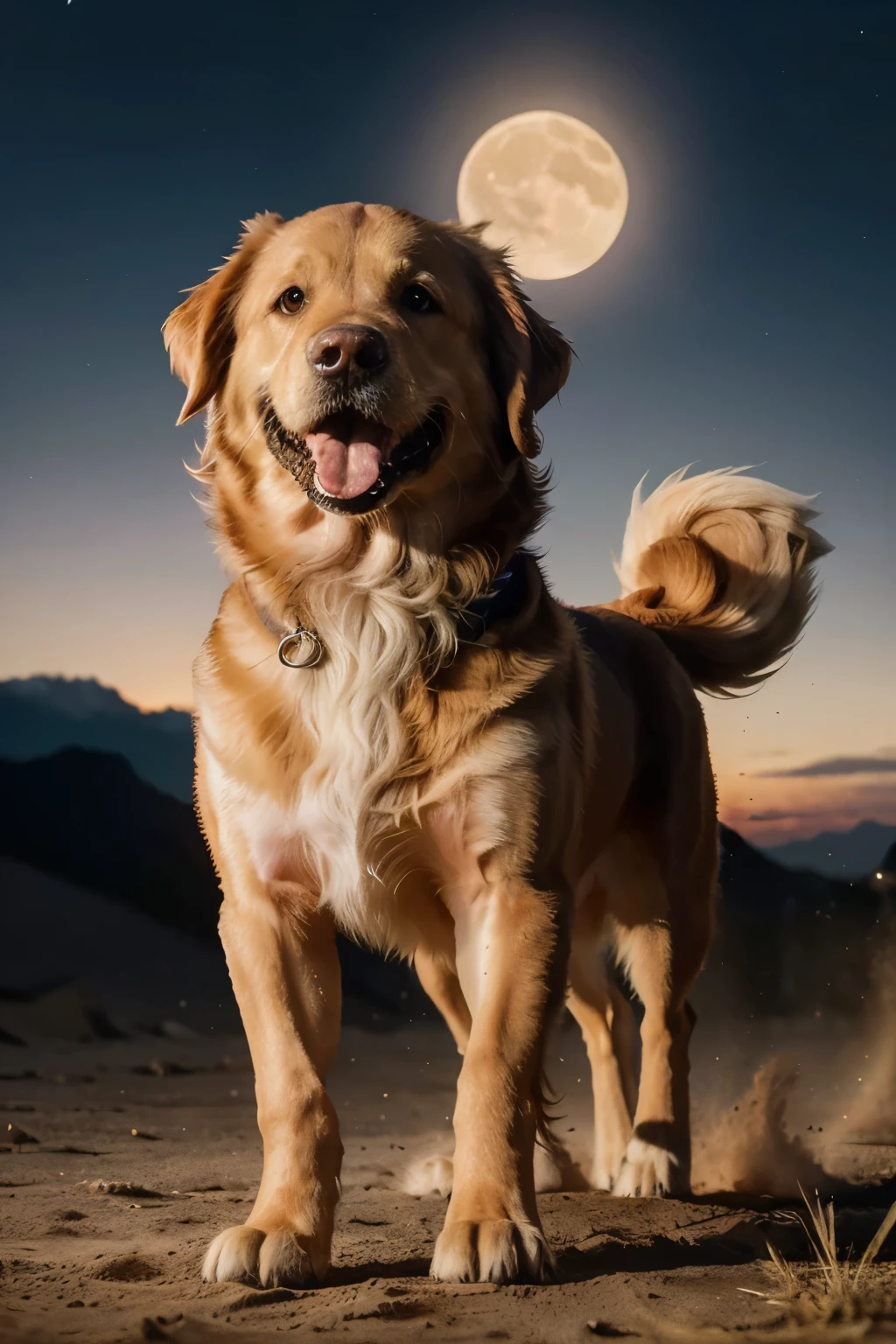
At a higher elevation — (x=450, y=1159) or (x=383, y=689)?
(x=383, y=689)

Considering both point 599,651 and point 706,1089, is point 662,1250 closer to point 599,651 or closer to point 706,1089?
point 599,651

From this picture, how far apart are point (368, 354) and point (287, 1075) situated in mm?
1618

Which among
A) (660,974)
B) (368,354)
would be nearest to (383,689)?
(368,354)

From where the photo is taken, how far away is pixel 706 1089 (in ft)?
16.9

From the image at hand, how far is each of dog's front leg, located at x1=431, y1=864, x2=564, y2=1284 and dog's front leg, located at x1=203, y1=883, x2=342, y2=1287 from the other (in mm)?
295

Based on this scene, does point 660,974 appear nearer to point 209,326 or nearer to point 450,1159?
point 450,1159

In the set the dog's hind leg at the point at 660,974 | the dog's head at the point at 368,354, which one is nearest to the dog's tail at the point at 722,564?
the dog's hind leg at the point at 660,974

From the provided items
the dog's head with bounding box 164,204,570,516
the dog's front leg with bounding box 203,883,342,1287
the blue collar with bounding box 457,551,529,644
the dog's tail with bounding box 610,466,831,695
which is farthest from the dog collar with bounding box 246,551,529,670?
the dog's tail with bounding box 610,466,831,695

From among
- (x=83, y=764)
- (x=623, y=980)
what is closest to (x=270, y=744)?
(x=623, y=980)

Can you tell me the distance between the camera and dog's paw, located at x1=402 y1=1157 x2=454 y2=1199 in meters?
4.12

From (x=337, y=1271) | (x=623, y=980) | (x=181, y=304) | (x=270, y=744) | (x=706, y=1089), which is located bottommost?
(x=337, y=1271)

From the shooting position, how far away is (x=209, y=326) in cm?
338

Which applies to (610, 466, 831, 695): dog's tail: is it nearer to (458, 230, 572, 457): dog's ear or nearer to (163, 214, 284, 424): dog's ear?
(458, 230, 572, 457): dog's ear

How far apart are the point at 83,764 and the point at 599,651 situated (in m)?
6.22
